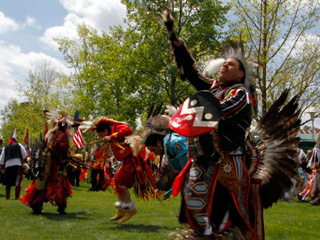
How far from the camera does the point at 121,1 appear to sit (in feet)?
76.0

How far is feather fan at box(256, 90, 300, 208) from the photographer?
343 centimetres

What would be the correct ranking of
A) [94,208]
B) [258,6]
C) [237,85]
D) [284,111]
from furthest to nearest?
[258,6], [94,208], [284,111], [237,85]

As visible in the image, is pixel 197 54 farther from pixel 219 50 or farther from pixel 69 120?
pixel 219 50

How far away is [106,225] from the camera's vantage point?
605 cm

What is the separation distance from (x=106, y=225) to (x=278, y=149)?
3.56 meters

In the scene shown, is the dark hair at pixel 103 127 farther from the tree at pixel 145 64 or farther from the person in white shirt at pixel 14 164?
the tree at pixel 145 64

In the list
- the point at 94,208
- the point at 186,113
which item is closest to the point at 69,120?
the point at 94,208

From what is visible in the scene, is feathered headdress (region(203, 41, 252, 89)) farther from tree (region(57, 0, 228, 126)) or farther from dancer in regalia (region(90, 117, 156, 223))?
tree (region(57, 0, 228, 126))

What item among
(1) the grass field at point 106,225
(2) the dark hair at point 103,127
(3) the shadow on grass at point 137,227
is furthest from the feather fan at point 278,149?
(2) the dark hair at point 103,127

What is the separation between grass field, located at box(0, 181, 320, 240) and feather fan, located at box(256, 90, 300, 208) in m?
1.00

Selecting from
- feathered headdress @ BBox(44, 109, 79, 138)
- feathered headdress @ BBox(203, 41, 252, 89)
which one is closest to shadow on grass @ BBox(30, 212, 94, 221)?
feathered headdress @ BBox(44, 109, 79, 138)

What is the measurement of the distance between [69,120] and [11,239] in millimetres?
2947

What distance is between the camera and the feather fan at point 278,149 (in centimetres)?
343

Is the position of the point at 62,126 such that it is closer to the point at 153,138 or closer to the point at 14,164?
the point at 153,138
